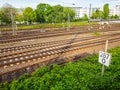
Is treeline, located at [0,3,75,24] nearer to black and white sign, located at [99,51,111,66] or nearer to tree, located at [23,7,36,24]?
tree, located at [23,7,36,24]

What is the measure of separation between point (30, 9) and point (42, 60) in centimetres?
4974

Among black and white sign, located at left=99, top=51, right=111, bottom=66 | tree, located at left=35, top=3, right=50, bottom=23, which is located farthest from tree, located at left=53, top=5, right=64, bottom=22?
black and white sign, located at left=99, top=51, right=111, bottom=66

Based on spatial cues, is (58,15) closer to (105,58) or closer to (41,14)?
(41,14)

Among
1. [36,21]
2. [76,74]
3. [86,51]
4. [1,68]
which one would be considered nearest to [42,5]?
[36,21]

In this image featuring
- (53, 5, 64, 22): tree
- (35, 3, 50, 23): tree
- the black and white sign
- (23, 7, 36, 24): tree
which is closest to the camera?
the black and white sign

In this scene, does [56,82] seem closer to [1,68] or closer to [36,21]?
[1,68]

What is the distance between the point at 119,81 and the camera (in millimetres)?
7098

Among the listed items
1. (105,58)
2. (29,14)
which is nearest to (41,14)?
(29,14)

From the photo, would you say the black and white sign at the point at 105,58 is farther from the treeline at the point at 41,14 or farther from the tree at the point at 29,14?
the tree at the point at 29,14

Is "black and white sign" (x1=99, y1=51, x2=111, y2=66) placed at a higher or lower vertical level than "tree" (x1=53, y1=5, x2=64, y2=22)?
lower

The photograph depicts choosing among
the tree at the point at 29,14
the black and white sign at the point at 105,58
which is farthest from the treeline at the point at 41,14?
the black and white sign at the point at 105,58

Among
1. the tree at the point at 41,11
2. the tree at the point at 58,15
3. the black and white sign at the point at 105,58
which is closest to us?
the black and white sign at the point at 105,58

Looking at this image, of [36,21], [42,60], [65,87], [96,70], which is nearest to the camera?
[65,87]

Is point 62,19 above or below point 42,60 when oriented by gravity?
above
